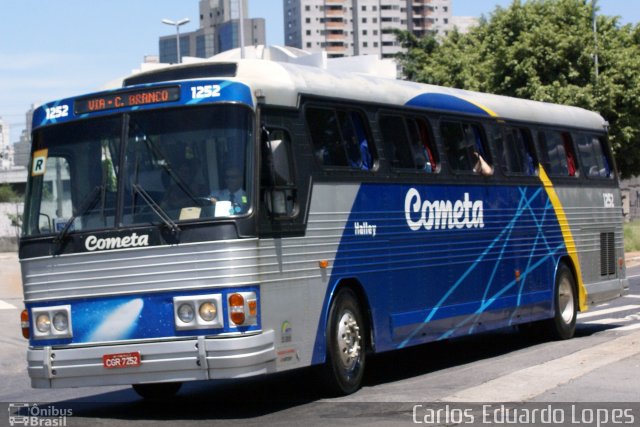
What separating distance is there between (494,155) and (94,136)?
21.0 feet

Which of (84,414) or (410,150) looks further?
(410,150)

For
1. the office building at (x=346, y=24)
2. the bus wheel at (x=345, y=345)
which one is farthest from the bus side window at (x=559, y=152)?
the office building at (x=346, y=24)

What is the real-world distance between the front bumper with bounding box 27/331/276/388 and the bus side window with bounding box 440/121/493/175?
4888mm

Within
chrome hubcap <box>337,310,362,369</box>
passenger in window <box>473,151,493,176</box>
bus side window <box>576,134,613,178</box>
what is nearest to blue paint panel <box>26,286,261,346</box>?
chrome hubcap <box>337,310,362,369</box>

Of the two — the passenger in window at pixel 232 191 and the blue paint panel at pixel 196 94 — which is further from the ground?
the blue paint panel at pixel 196 94

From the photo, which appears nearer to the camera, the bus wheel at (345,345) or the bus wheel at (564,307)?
the bus wheel at (345,345)

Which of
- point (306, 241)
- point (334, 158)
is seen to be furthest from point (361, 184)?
point (306, 241)

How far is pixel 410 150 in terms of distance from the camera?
43.7 ft

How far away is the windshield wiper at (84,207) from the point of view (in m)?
10.6

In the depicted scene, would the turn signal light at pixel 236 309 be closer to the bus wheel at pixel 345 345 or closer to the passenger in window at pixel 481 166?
the bus wheel at pixel 345 345

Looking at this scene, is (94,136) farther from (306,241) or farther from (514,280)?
(514,280)

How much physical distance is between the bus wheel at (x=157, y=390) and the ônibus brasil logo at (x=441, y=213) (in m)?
3.29

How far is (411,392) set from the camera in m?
11.4

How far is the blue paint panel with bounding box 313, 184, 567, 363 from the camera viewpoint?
12242 mm
